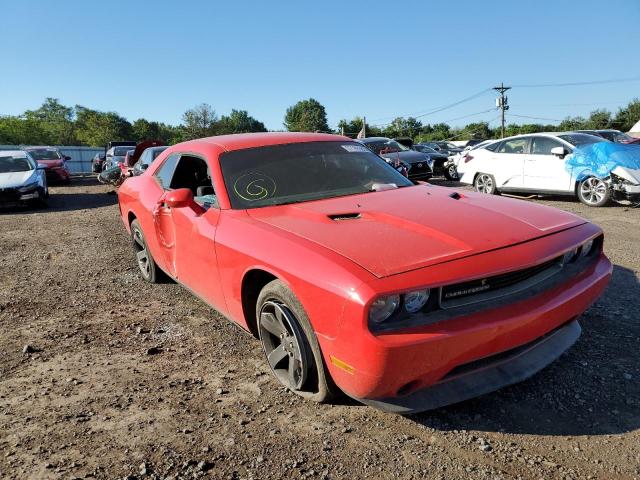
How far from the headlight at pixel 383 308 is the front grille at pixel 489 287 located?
223mm

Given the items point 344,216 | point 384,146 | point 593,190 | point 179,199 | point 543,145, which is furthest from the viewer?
point 384,146

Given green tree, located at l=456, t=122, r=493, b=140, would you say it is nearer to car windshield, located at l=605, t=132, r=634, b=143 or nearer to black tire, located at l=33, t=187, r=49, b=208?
car windshield, located at l=605, t=132, r=634, b=143

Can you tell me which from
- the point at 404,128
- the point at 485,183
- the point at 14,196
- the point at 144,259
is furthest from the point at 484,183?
the point at 404,128

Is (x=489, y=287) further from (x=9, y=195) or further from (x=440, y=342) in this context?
(x=9, y=195)

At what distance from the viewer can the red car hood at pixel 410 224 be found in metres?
2.16

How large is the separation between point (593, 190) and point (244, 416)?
8373 millimetres

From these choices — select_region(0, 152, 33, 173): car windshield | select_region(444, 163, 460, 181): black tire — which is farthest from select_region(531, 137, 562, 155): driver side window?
select_region(0, 152, 33, 173): car windshield

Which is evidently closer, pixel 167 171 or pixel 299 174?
pixel 299 174

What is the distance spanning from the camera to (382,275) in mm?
1988

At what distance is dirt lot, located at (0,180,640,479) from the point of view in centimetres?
208

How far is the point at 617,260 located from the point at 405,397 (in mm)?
3867

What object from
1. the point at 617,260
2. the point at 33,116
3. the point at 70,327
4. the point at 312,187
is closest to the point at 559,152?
the point at 617,260

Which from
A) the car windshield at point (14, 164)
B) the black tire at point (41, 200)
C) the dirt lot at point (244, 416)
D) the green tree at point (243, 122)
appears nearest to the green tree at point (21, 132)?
the green tree at point (243, 122)

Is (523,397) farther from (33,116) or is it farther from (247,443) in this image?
(33,116)
